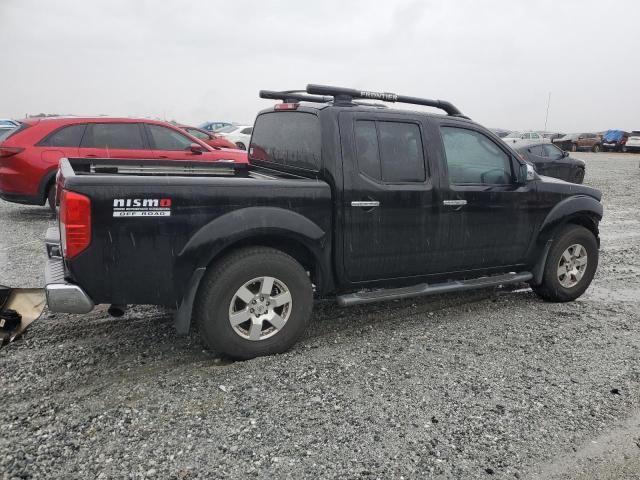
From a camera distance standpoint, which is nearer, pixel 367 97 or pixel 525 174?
pixel 367 97

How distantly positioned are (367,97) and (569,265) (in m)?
2.68

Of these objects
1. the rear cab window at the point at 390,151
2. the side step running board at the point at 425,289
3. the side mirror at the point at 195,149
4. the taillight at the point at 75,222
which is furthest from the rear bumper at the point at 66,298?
the side mirror at the point at 195,149

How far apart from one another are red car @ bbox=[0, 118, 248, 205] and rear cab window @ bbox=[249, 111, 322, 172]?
3.75m

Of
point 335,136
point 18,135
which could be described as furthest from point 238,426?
point 18,135

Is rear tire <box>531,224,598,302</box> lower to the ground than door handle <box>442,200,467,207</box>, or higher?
lower

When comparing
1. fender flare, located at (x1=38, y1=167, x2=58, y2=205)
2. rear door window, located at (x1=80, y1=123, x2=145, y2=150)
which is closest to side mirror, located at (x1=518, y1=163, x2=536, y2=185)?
rear door window, located at (x1=80, y1=123, x2=145, y2=150)

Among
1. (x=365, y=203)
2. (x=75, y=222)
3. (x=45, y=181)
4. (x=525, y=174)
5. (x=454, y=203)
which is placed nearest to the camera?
(x=75, y=222)

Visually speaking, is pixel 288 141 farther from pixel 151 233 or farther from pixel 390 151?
pixel 151 233

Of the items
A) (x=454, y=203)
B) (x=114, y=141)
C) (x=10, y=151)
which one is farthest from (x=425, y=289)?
(x=10, y=151)

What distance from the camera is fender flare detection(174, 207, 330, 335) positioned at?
3.35 metres

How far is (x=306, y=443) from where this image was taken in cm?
275

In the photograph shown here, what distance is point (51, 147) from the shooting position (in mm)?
8078

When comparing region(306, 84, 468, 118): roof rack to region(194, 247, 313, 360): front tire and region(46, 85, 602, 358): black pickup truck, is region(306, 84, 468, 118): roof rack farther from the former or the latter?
region(194, 247, 313, 360): front tire

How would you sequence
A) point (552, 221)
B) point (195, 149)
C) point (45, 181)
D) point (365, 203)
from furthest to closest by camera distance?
point (195, 149) < point (45, 181) < point (552, 221) < point (365, 203)
